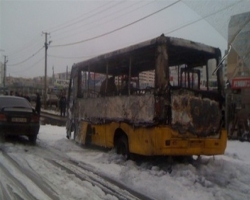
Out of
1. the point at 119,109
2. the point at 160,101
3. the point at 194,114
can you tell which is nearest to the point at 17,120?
the point at 119,109

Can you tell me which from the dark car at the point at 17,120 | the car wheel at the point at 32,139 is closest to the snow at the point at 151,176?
the dark car at the point at 17,120

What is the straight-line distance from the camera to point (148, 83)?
7.81 m

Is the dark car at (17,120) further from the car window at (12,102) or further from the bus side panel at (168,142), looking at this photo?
the bus side panel at (168,142)

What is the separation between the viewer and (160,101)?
694 cm

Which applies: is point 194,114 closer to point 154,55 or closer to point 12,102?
point 154,55

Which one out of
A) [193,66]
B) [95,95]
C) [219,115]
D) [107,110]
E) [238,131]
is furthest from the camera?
[238,131]

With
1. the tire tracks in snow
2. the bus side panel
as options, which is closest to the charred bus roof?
the bus side panel

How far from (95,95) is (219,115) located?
406cm

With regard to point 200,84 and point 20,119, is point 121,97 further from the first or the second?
point 20,119

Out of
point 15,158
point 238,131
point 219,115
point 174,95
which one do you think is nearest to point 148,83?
point 174,95

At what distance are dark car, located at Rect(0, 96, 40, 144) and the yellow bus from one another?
2596mm

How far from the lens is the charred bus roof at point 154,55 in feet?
24.1

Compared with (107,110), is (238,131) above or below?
below

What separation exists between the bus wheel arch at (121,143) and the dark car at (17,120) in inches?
150
